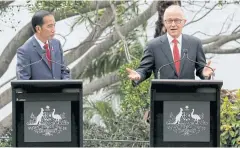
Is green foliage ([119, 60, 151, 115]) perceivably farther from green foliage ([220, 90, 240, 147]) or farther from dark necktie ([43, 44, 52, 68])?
dark necktie ([43, 44, 52, 68])

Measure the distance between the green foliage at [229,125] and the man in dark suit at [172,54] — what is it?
1.65 m


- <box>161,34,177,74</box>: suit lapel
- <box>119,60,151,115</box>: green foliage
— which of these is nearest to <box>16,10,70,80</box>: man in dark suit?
<box>161,34,177,74</box>: suit lapel

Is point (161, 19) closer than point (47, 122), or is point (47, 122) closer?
point (47, 122)

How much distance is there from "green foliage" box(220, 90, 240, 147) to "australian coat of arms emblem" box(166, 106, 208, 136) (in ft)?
6.41

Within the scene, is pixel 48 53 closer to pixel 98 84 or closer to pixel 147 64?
pixel 147 64

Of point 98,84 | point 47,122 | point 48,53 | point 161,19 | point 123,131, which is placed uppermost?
point 161,19

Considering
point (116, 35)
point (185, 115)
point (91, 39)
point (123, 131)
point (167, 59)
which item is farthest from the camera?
point (91, 39)

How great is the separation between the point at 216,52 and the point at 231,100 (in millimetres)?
2417

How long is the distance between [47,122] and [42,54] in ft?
2.53

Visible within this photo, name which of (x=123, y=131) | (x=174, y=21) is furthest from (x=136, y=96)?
(x=174, y=21)

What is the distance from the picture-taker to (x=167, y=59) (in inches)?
239

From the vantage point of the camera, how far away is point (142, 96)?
28.5 feet

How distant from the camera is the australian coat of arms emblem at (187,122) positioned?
5.64 metres

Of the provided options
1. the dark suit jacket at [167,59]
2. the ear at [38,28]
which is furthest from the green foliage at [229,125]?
the ear at [38,28]
